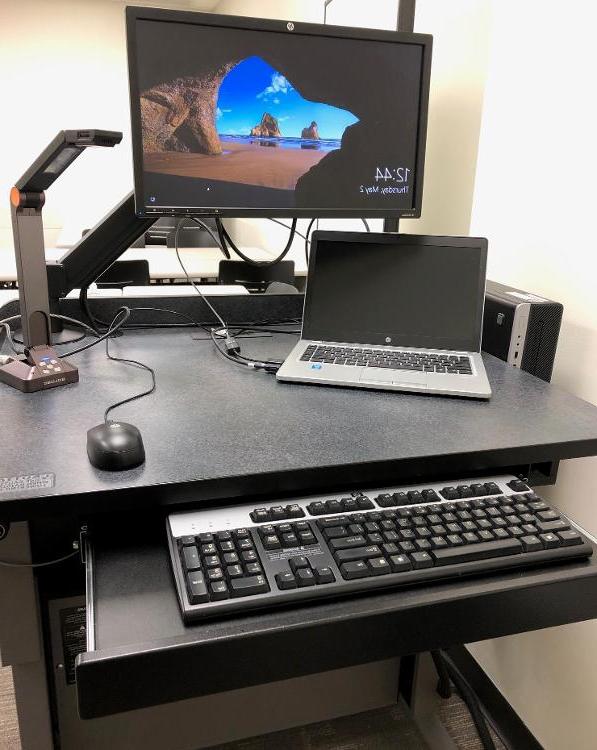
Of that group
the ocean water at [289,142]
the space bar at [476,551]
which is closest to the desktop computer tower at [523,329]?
the ocean water at [289,142]

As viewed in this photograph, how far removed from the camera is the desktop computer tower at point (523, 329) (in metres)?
1.14

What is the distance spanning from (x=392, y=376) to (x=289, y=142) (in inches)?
18.2

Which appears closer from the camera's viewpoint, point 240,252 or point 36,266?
point 36,266

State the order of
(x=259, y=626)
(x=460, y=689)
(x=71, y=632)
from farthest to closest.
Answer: (x=460, y=689) < (x=71, y=632) < (x=259, y=626)

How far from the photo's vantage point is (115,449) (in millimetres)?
724

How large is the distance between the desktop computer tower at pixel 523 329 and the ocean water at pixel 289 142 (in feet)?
1.37

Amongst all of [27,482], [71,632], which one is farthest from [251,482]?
[71,632]

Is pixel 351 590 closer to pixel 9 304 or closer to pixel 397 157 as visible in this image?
pixel 397 157

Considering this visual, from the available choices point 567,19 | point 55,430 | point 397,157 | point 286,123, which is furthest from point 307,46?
point 55,430

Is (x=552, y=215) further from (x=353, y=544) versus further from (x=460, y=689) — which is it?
(x=460, y=689)

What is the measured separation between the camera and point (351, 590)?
0.66m

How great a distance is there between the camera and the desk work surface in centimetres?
72

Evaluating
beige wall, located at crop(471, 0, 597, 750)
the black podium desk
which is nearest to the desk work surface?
the black podium desk

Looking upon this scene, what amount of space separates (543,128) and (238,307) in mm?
728
